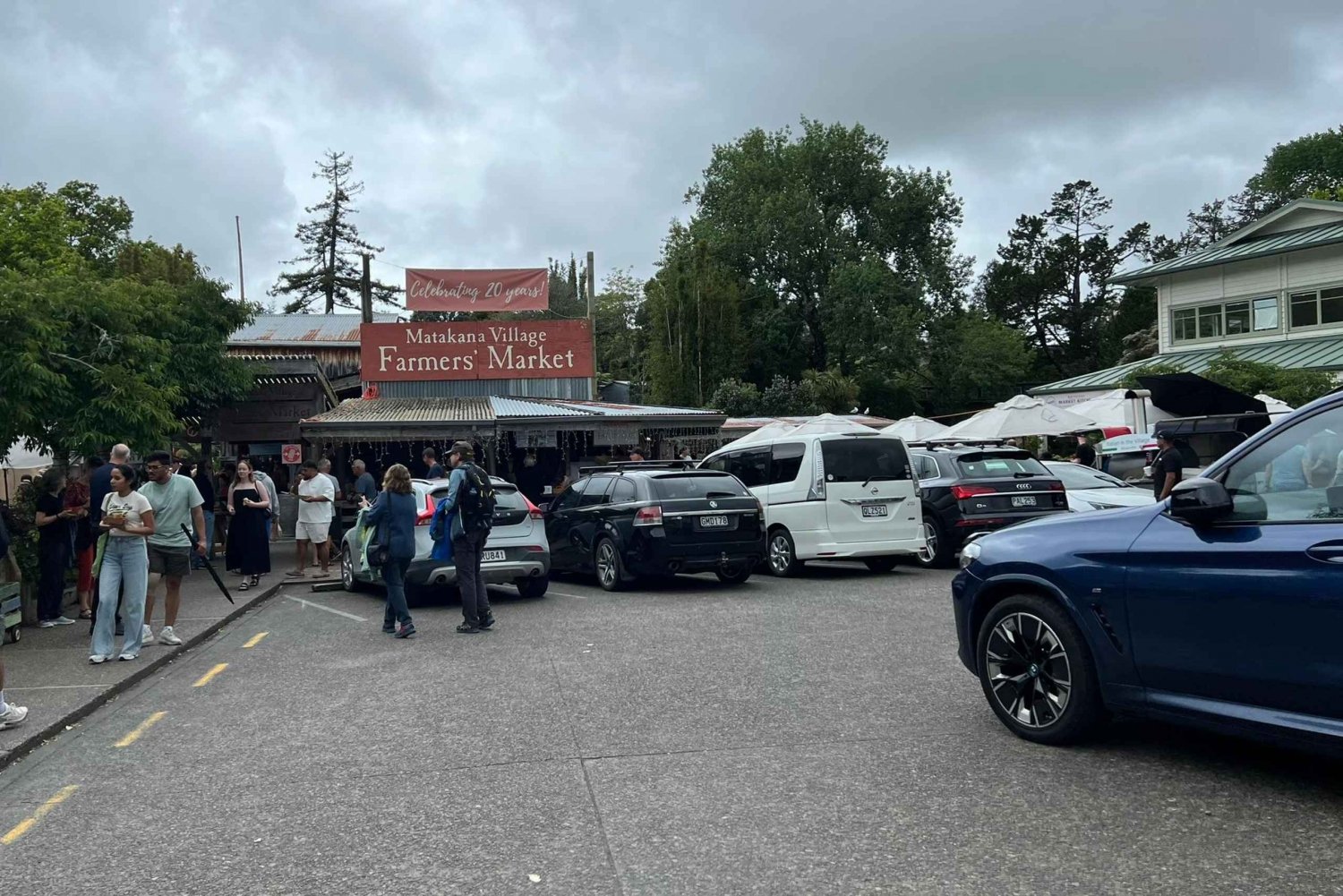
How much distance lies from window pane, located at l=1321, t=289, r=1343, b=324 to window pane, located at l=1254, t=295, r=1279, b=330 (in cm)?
153

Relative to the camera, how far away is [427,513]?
528 inches

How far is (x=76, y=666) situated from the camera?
30.7 ft

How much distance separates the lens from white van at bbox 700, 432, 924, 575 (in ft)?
48.8

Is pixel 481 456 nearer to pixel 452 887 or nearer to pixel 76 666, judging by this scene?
pixel 76 666

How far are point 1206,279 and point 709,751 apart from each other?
126 feet

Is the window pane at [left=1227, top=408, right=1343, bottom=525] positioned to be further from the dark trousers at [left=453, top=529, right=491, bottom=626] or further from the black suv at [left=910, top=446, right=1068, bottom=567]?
the black suv at [left=910, top=446, right=1068, bottom=567]

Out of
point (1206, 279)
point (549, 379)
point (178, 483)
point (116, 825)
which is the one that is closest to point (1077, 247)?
point (1206, 279)

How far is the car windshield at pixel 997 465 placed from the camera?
52.3 ft

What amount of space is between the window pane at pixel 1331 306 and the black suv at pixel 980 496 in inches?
968

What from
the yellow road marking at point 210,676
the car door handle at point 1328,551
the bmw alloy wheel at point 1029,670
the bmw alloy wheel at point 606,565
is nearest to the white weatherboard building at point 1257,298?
the bmw alloy wheel at point 606,565

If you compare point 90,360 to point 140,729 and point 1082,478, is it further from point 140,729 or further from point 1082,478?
point 1082,478

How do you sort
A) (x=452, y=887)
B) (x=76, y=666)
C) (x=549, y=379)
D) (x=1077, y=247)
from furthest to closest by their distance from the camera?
(x=1077, y=247)
(x=549, y=379)
(x=76, y=666)
(x=452, y=887)

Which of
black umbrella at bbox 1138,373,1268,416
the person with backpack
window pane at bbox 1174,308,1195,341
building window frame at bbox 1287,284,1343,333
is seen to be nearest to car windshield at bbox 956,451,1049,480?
the person with backpack

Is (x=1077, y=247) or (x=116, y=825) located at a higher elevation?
(x=1077, y=247)
